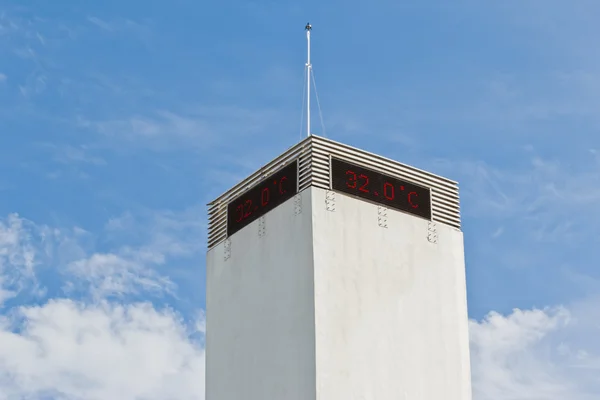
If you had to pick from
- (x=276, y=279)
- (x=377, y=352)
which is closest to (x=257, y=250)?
(x=276, y=279)

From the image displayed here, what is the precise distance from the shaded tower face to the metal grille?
4 centimetres

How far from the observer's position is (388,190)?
4084cm

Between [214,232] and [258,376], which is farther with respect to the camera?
[214,232]

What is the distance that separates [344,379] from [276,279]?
390 centimetres

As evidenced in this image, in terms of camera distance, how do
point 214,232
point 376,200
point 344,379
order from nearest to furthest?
1. point 344,379
2. point 376,200
3. point 214,232

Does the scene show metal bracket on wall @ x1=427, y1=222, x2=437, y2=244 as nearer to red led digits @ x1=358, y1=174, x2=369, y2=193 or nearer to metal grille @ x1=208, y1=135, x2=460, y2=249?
metal grille @ x1=208, y1=135, x2=460, y2=249

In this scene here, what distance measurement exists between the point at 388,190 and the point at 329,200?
246cm

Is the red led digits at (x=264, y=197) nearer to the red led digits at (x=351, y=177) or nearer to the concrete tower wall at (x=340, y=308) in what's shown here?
the concrete tower wall at (x=340, y=308)

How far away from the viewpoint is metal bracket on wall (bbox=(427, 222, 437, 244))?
4125 cm

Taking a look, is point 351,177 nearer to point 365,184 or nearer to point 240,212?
point 365,184

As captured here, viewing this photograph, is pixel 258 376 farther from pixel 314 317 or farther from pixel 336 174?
pixel 336 174

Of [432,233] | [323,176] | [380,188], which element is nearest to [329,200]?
[323,176]

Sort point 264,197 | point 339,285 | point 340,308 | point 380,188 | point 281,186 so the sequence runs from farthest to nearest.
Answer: point 264,197 → point 380,188 → point 281,186 → point 339,285 → point 340,308

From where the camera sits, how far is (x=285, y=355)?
38438 millimetres
